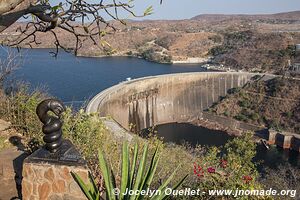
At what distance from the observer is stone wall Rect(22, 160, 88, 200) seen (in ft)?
10.9

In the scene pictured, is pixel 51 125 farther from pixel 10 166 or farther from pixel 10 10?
pixel 10 10

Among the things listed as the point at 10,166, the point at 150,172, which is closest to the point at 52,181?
the point at 150,172

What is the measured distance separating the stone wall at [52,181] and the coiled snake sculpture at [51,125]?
0.23 meters

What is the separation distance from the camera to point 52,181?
335 centimetres

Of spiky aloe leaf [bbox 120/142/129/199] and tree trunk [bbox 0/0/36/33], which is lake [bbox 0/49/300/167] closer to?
spiky aloe leaf [bbox 120/142/129/199]

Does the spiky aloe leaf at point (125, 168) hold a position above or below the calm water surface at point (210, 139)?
above

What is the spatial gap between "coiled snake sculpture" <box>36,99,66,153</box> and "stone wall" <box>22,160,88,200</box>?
0.77 ft

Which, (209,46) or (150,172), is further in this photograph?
(209,46)

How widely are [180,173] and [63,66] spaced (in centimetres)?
3484

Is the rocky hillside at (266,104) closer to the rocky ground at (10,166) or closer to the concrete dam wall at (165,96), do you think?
the concrete dam wall at (165,96)

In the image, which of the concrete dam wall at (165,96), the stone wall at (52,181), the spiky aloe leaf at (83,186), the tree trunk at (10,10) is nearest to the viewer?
the tree trunk at (10,10)

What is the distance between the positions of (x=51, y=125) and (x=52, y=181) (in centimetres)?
55

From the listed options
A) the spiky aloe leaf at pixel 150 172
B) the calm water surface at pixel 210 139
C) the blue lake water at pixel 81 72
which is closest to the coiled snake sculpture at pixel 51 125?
the spiky aloe leaf at pixel 150 172

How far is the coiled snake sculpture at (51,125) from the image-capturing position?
3.51 m
